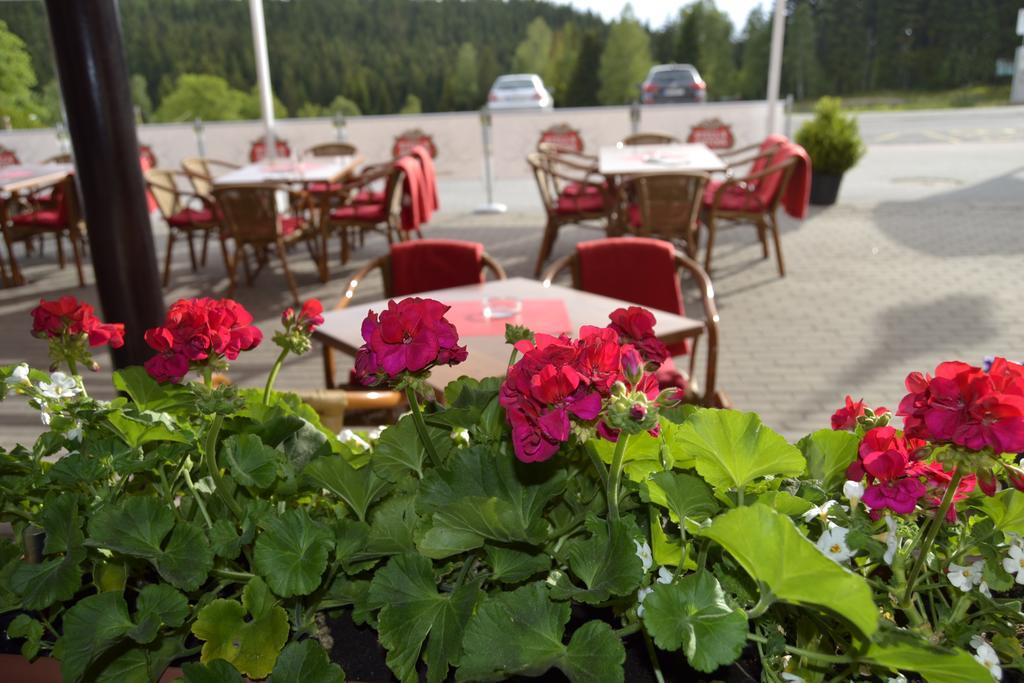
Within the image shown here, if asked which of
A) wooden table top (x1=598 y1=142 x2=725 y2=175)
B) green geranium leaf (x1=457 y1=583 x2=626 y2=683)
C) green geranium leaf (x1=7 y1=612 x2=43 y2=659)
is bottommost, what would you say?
wooden table top (x1=598 y1=142 x2=725 y2=175)

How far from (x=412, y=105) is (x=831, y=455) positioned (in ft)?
67.4

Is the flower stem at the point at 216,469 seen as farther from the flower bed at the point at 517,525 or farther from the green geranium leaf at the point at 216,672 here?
the green geranium leaf at the point at 216,672

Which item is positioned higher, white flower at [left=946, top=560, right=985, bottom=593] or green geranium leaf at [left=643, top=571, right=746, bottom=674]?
green geranium leaf at [left=643, top=571, right=746, bottom=674]

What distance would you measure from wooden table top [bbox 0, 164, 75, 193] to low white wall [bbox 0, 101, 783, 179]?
2100 millimetres

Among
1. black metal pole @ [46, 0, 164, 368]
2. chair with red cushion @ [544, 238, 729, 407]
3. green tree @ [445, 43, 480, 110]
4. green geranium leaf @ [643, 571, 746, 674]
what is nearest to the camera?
green geranium leaf @ [643, 571, 746, 674]

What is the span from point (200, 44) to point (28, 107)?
6513 mm

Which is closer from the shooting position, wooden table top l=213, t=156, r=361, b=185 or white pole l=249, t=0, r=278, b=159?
wooden table top l=213, t=156, r=361, b=185

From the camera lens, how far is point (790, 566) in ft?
1.98

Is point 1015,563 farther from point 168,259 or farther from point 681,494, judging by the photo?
point 168,259

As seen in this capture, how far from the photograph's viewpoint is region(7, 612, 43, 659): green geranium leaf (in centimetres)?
90

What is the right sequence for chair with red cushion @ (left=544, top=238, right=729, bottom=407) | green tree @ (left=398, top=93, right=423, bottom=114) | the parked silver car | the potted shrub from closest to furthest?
chair with red cushion @ (left=544, top=238, right=729, bottom=407)
the potted shrub
the parked silver car
green tree @ (left=398, top=93, right=423, bottom=114)

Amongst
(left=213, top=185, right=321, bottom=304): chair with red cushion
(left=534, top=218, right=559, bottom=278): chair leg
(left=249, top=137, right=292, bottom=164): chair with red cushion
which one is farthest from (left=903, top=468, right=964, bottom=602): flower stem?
(left=249, top=137, right=292, bottom=164): chair with red cushion

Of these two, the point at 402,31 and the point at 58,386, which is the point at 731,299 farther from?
the point at 402,31

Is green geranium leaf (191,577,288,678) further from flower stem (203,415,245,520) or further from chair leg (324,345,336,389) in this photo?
chair leg (324,345,336,389)
